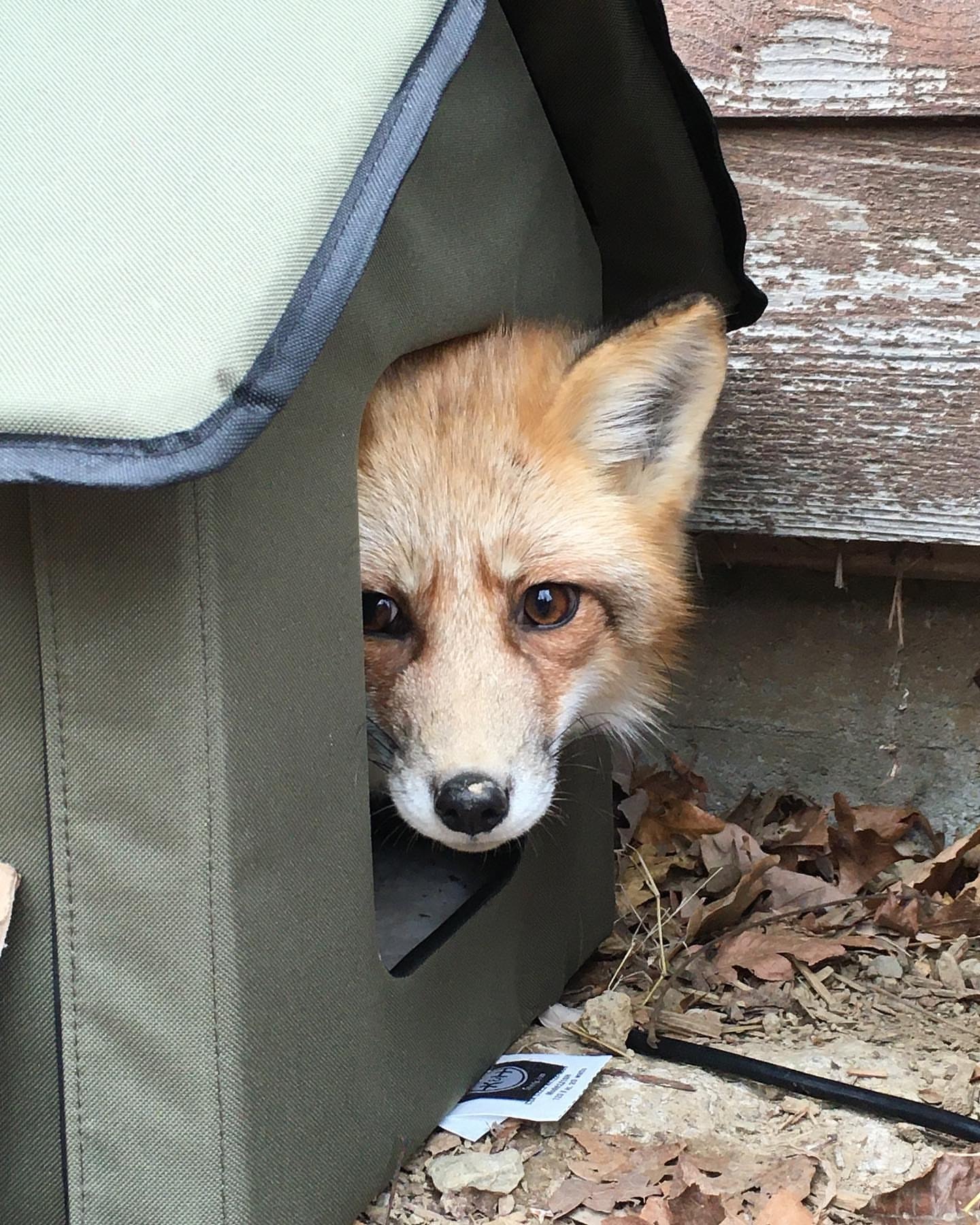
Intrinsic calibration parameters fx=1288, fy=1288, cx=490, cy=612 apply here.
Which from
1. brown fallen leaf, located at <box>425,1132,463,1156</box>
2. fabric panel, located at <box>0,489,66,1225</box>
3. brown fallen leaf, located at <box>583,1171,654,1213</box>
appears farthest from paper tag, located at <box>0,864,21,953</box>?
brown fallen leaf, located at <box>583,1171,654,1213</box>

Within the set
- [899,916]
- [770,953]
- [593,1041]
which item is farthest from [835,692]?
[593,1041]

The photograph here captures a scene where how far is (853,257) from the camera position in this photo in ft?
8.29

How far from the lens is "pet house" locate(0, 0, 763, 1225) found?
4.22ft

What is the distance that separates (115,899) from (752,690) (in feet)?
6.61

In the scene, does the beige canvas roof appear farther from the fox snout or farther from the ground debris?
the ground debris

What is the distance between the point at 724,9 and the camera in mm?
2469

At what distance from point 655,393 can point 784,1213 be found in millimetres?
1228

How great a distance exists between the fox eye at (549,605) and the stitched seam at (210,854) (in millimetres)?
689

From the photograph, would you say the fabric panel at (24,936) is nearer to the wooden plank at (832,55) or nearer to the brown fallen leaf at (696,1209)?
the brown fallen leaf at (696,1209)

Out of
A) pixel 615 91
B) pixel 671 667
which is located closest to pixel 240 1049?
pixel 671 667

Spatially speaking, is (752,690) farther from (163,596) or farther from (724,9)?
(163,596)

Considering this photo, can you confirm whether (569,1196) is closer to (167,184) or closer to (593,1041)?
(593,1041)

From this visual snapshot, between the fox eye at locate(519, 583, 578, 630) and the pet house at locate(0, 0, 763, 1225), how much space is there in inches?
16.4

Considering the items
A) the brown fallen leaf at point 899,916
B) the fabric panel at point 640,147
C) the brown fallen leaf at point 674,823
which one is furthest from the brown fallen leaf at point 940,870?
the fabric panel at point 640,147
